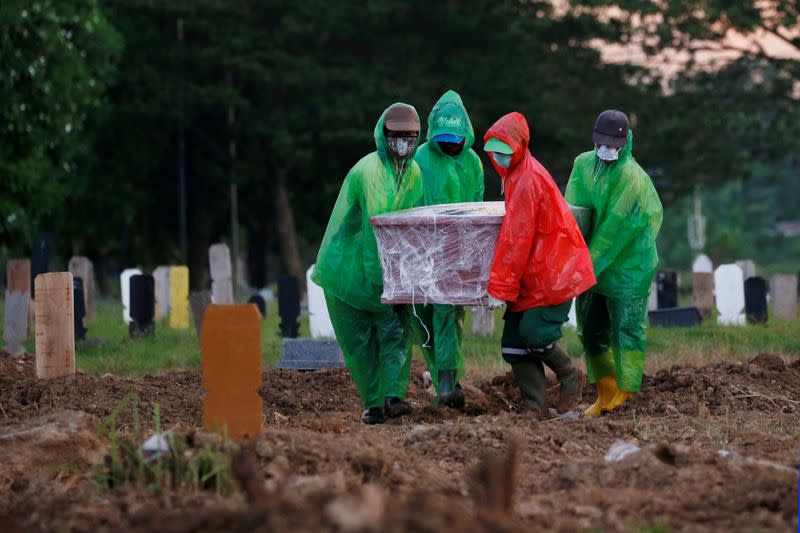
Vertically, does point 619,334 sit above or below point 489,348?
above

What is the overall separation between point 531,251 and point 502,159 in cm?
62

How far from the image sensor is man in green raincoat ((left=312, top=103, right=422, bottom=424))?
10031 mm

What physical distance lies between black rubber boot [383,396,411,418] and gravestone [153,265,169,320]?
11.3 metres

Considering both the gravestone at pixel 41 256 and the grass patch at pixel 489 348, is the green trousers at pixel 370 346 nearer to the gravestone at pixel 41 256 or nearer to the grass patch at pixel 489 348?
the grass patch at pixel 489 348

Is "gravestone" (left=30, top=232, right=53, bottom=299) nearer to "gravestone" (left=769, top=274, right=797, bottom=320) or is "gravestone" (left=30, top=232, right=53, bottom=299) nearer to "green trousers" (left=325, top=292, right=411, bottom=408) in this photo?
"green trousers" (left=325, top=292, right=411, bottom=408)

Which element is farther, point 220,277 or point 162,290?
point 162,290

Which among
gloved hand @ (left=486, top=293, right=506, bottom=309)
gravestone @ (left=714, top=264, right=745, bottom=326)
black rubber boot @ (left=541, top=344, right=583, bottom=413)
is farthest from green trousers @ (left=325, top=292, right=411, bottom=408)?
gravestone @ (left=714, top=264, right=745, bottom=326)

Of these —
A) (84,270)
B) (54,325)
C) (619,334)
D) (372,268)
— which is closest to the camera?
(372,268)

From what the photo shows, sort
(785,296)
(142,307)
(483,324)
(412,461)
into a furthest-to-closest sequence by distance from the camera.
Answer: (785,296) → (142,307) → (483,324) → (412,461)

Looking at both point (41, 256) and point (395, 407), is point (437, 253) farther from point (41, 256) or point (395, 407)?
point (41, 256)

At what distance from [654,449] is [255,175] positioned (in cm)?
3013

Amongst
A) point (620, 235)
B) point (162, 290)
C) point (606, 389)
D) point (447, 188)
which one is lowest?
point (606, 389)

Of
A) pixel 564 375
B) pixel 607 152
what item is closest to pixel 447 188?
pixel 607 152

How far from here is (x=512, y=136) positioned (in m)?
9.60
